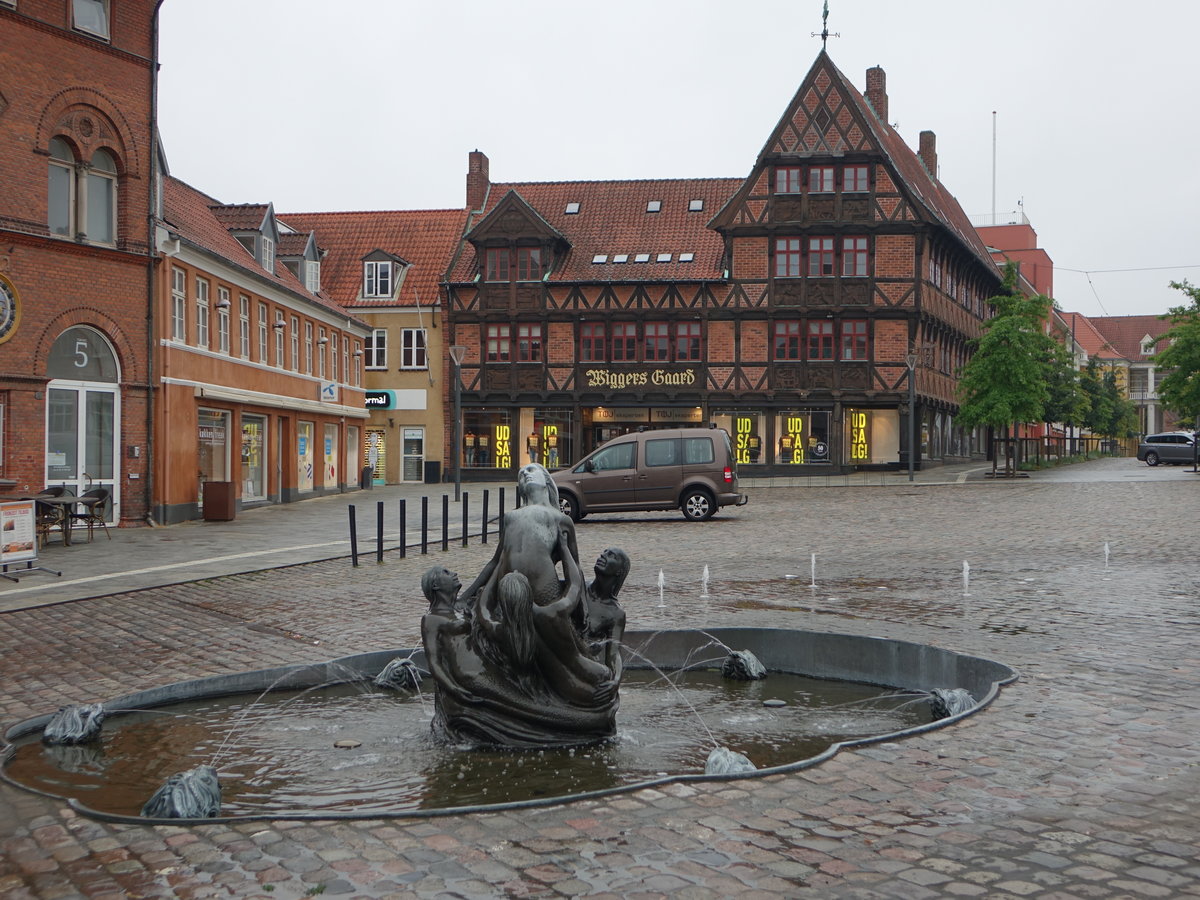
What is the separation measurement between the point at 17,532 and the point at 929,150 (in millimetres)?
51222

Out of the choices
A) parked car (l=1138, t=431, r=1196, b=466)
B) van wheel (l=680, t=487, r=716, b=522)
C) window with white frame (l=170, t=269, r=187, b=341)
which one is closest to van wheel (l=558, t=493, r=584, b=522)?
van wheel (l=680, t=487, r=716, b=522)

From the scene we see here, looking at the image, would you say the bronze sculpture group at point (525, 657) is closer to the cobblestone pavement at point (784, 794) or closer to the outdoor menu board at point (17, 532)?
the cobblestone pavement at point (784, 794)

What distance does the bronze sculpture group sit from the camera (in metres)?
6.55

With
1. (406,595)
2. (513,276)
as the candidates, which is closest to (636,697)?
(406,595)

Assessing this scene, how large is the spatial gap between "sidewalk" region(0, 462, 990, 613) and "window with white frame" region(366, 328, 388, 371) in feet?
53.6

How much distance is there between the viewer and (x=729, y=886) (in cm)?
419

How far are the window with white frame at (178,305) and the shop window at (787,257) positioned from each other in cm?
2522

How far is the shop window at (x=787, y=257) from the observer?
45.3 metres

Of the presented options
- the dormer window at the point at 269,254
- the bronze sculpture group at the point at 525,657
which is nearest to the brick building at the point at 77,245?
the dormer window at the point at 269,254

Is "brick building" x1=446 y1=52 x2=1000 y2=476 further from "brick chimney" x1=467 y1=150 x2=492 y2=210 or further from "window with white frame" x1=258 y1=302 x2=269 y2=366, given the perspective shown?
"window with white frame" x1=258 y1=302 x2=269 y2=366

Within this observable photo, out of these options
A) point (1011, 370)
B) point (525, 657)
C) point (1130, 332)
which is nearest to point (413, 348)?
point (1011, 370)

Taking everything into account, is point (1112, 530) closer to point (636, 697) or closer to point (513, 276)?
point (636, 697)

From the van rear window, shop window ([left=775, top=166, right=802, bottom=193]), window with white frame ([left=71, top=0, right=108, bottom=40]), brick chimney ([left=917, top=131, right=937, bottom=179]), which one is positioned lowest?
the van rear window

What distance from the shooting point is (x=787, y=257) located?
45406 mm
